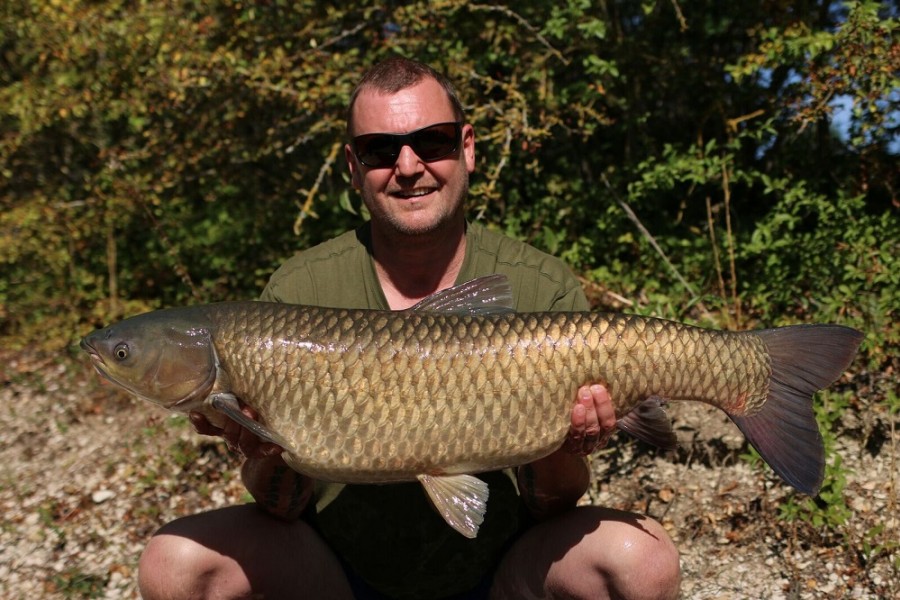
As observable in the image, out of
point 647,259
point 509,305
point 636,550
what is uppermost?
point 509,305

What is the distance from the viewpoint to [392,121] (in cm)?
246

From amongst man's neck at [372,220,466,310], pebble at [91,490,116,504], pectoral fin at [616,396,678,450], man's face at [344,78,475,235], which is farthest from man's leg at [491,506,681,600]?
pebble at [91,490,116,504]

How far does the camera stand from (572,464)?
2.25m

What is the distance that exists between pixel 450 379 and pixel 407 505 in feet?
1.86

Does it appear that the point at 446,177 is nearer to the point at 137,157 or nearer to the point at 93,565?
the point at 93,565

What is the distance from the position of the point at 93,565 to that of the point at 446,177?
2084 millimetres

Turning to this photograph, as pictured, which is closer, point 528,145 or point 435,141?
point 435,141

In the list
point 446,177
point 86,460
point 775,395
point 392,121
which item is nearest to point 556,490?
point 775,395

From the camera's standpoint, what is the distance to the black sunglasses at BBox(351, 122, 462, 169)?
2441 mm

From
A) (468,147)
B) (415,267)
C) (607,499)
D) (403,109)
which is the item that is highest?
(403,109)

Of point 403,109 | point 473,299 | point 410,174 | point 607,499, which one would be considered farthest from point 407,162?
point 607,499

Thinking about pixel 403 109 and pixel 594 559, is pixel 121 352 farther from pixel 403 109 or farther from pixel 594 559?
pixel 594 559

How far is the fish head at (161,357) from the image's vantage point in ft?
6.73

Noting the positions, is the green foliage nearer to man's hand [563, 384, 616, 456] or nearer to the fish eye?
man's hand [563, 384, 616, 456]
